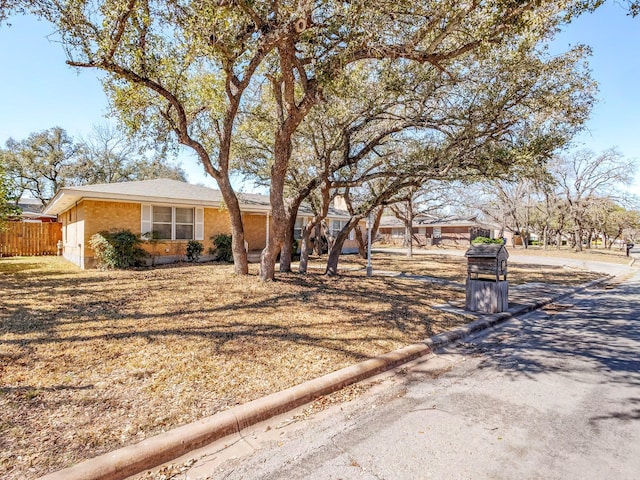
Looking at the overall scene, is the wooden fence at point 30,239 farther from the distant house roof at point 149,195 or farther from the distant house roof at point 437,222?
the distant house roof at point 437,222

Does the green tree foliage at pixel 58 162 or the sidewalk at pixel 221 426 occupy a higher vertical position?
the green tree foliage at pixel 58 162

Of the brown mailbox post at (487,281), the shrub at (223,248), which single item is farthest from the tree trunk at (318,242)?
the brown mailbox post at (487,281)

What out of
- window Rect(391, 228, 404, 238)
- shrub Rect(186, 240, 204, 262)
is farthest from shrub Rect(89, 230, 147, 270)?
window Rect(391, 228, 404, 238)

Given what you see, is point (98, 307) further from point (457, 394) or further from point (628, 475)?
point (628, 475)

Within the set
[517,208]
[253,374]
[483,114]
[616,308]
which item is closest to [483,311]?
[616,308]

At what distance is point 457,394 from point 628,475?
1.46m

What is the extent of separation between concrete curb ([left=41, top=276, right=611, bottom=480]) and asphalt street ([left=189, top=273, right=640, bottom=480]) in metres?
0.13

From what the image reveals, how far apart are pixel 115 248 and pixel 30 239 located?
371 inches

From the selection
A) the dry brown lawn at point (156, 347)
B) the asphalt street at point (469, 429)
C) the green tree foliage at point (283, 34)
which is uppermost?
the green tree foliage at point (283, 34)

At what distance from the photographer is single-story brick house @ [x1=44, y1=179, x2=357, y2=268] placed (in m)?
12.3

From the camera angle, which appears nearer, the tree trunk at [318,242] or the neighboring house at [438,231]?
the tree trunk at [318,242]

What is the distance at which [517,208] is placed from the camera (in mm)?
34156

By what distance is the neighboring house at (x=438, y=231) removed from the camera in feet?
132

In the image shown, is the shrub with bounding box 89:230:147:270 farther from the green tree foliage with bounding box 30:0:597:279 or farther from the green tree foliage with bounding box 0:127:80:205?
the green tree foliage with bounding box 0:127:80:205
